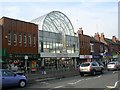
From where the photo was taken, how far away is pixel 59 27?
152 ft

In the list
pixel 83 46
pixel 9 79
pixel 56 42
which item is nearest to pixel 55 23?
pixel 56 42

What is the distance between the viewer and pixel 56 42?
148ft

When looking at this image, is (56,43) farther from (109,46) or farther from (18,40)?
(109,46)

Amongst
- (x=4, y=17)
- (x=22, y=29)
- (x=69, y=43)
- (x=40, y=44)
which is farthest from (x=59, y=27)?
(x=4, y=17)

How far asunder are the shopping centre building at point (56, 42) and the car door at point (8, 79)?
22.4 metres

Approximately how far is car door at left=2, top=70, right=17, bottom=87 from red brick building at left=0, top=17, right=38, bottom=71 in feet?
49.4

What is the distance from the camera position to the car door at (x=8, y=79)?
16.3 meters

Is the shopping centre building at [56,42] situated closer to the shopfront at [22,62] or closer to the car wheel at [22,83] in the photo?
the shopfront at [22,62]

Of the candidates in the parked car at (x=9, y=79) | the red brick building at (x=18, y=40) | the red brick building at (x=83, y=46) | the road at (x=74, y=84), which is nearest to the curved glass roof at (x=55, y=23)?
the red brick building at (x=18, y=40)

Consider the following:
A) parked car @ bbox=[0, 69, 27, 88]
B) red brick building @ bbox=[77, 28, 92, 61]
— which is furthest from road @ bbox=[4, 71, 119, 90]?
red brick building @ bbox=[77, 28, 92, 61]

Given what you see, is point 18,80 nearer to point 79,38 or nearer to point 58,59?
point 58,59

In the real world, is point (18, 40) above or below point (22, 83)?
above

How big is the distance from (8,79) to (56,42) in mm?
28722

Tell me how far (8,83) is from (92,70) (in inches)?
531
